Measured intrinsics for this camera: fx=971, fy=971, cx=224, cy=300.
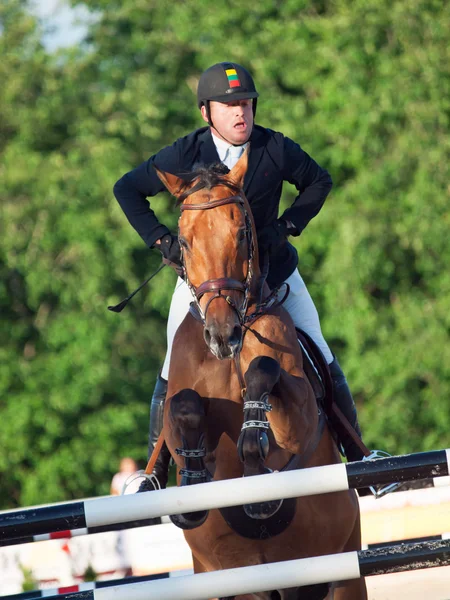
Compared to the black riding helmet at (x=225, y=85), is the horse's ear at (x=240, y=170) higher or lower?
lower

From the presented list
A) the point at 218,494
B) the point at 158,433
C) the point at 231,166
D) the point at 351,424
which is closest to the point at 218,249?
the point at 231,166

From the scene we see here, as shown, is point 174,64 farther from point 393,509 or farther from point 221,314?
point 221,314

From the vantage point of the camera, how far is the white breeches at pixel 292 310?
4863mm

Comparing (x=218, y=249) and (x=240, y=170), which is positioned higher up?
(x=240, y=170)

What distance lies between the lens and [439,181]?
1505cm

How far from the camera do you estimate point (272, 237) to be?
4.64m

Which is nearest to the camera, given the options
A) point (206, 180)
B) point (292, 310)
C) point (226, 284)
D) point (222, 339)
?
point (222, 339)

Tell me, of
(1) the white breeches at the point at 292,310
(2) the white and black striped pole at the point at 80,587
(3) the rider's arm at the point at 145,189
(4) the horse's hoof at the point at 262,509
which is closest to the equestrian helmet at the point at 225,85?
(3) the rider's arm at the point at 145,189

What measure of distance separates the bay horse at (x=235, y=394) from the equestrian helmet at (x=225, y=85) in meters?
0.39

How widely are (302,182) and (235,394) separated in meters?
1.20

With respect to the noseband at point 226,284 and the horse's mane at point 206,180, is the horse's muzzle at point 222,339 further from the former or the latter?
the horse's mane at point 206,180

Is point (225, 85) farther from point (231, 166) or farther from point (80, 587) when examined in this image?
point (80, 587)

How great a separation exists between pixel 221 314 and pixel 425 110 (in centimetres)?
1198

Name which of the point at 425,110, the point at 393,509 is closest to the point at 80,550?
the point at 393,509
